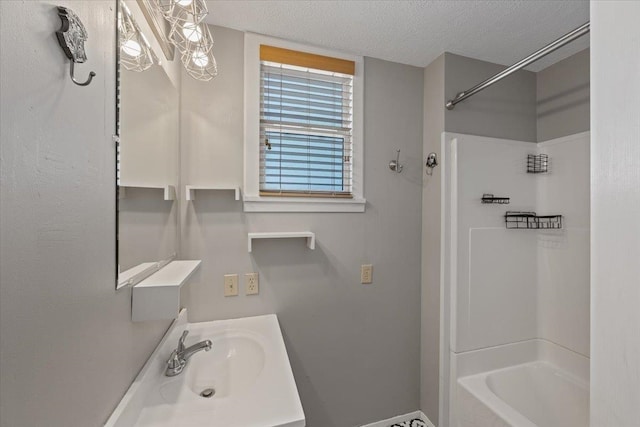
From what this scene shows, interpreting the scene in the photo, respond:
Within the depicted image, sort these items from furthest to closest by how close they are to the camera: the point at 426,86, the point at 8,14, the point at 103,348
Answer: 1. the point at 426,86
2. the point at 103,348
3. the point at 8,14

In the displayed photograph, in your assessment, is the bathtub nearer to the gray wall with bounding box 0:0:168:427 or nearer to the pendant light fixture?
the gray wall with bounding box 0:0:168:427

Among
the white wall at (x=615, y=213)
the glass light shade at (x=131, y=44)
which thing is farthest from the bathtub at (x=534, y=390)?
the glass light shade at (x=131, y=44)

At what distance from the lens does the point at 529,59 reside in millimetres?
1378

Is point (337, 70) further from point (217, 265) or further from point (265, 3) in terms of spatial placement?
point (217, 265)

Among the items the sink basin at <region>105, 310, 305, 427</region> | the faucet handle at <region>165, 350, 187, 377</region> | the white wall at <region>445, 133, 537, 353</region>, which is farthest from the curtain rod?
the faucet handle at <region>165, 350, 187, 377</region>

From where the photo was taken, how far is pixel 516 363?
190 centimetres

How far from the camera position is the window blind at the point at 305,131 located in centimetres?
172

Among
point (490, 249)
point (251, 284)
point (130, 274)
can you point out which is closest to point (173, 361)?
point (130, 274)

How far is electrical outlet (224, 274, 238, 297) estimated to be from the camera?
1617mm

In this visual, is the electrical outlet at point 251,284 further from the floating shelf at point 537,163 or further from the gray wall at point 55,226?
the floating shelf at point 537,163

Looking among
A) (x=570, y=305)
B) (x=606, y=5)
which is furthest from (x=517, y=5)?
(x=570, y=305)

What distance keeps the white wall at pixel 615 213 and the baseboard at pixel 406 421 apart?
1.66 m

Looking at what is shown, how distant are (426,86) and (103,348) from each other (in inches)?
91.2

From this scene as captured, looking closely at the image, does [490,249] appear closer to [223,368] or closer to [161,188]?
[223,368]
